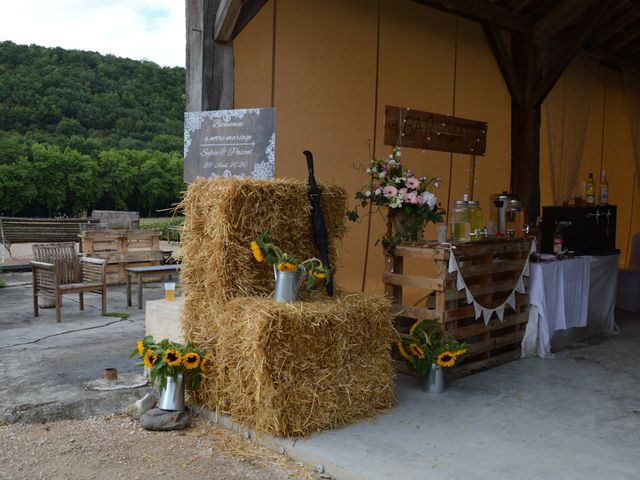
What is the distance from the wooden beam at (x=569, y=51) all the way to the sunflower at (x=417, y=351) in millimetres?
4015

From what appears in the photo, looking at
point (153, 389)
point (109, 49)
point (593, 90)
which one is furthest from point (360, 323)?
point (109, 49)

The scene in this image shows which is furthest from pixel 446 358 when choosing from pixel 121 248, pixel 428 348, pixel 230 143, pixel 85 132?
pixel 85 132

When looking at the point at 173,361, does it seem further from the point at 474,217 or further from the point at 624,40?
the point at 624,40

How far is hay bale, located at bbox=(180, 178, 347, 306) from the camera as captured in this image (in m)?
3.42

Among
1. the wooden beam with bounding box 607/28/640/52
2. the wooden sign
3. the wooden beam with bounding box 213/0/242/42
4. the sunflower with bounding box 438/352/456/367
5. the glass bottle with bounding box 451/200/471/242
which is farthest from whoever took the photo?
the wooden beam with bounding box 607/28/640/52

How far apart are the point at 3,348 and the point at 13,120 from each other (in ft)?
60.4

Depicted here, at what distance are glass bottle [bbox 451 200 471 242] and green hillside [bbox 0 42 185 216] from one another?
10.9 meters

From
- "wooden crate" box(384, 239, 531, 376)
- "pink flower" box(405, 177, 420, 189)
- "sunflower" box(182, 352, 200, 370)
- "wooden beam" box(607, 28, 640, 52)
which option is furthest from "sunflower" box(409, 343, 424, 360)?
"wooden beam" box(607, 28, 640, 52)

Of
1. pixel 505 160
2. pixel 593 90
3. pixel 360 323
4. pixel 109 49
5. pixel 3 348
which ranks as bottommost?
pixel 3 348

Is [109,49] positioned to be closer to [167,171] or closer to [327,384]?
[167,171]

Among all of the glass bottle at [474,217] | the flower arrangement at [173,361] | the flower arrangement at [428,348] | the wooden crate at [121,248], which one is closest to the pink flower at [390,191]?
the glass bottle at [474,217]

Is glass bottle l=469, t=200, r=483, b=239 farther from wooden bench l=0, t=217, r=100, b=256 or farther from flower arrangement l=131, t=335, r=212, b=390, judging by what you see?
wooden bench l=0, t=217, r=100, b=256

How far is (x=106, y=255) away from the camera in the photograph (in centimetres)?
866

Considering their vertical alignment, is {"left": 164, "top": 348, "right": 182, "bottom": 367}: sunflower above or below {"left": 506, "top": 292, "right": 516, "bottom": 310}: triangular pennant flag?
below
